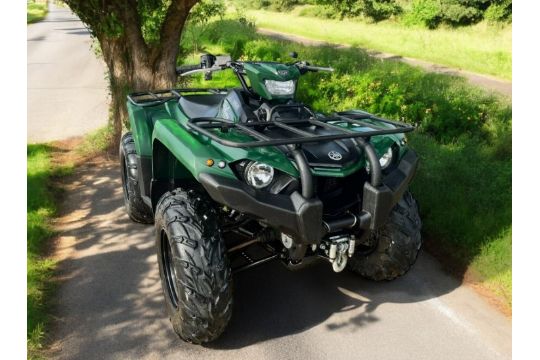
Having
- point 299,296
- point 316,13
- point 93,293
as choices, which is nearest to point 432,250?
point 299,296

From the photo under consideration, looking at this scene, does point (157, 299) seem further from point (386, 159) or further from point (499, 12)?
point (499, 12)

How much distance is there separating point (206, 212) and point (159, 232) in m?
0.48

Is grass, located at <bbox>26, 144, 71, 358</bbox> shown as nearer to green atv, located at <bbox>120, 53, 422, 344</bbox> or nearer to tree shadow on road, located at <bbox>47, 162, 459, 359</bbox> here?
tree shadow on road, located at <bbox>47, 162, 459, 359</bbox>

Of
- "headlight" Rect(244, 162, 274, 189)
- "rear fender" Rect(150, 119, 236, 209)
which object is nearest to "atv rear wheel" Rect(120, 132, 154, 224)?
"rear fender" Rect(150, 119, 236, 209)

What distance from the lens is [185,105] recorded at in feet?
14.9

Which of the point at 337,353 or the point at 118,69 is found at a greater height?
the point at 118,69

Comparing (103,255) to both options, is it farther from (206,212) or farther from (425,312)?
(425,312)

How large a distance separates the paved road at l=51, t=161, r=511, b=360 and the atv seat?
141 cm

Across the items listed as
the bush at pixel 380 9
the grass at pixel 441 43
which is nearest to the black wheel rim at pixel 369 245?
the grass at pixel 441 43

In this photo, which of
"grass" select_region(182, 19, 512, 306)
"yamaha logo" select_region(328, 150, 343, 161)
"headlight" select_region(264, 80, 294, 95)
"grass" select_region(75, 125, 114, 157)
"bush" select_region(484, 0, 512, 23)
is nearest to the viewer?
"yamaha logo" select_region(328, 150, 343, 161)

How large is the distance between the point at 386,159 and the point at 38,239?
11.3ft

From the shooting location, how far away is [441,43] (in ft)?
76.3

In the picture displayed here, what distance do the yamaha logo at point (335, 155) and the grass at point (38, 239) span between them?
2340 mm

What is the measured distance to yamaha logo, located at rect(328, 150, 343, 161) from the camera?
3.38 m
